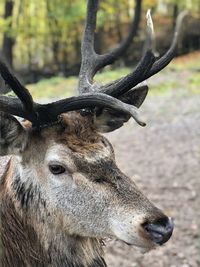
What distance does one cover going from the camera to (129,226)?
3906mm

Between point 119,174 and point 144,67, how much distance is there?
74 cm

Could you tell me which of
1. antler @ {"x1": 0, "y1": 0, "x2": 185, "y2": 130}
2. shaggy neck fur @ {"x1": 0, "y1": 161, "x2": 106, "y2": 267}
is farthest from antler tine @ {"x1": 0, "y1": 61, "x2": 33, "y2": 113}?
shaggy neck fur @ {"x1": 0, "y1": 161, "x2": 106, "y2": 267}

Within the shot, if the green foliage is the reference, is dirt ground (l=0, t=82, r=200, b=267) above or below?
above

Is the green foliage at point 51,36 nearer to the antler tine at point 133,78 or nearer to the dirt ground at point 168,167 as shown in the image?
the dirt ground at point 168,167

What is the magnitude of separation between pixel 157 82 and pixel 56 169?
632 inches

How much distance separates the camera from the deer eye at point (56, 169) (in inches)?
162

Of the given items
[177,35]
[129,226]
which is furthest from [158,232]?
[177,35]

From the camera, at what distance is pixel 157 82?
20.0m

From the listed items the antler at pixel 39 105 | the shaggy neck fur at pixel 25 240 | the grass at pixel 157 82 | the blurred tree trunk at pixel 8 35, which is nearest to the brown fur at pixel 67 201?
the shaggy neck fur at pixel 25 240

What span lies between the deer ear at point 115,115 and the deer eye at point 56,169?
440 mm

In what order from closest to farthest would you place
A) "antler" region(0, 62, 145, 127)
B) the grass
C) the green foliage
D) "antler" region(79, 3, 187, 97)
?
"antler" region(0, 62, 145, 127) < "antler" region(79, 3, 187, 97) < the grass < the green foliage

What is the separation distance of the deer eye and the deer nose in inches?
26.0

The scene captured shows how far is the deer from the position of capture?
Answer: 396cm

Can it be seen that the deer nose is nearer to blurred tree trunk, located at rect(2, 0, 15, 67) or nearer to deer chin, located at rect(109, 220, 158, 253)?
deer chin, located at rect(109, 220, 158, 253)
